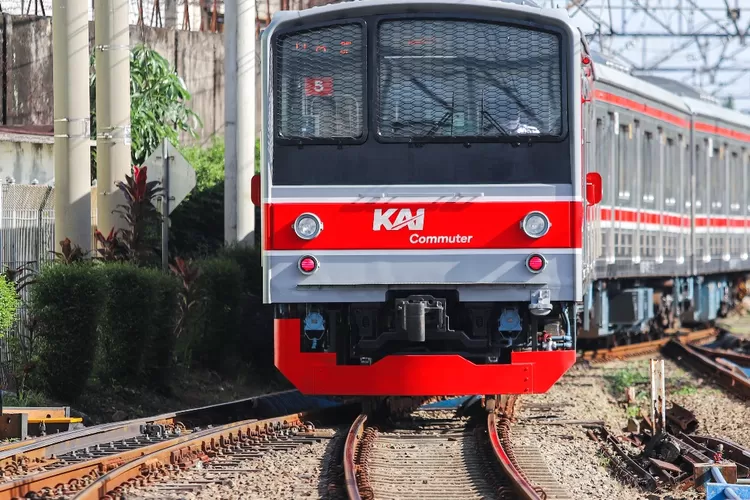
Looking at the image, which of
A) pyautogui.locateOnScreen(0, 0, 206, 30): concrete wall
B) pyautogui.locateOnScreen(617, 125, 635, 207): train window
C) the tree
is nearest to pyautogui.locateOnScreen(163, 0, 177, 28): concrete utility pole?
pyautogui.locateOnScreen(0, 0, 206, 30): concrete wall

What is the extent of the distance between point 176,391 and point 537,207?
4619 millimetres

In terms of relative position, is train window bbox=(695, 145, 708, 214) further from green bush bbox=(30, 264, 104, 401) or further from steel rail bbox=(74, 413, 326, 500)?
green bush bbox=(30, 264, 104, 401)

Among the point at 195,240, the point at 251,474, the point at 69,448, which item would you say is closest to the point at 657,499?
the point at 251,474

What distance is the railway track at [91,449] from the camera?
7.13 metres

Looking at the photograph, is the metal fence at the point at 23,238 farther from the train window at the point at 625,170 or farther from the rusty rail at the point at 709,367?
the rusty rail at the point at 709,367

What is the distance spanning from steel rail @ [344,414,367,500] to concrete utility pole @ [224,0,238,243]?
19.9ft

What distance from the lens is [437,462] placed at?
351 inches

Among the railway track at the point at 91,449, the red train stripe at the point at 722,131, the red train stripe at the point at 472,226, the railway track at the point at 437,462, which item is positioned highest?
the red train stripe at the point at 722,131

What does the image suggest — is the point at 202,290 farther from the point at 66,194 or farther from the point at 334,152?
the point at 334,152

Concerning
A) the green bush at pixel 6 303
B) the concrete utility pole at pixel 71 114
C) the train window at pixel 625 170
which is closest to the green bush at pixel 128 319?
the green bush at pixel 6 303

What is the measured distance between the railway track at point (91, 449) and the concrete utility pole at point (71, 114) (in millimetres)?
2941

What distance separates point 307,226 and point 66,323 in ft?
7.73

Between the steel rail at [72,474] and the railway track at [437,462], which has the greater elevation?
the steel rail at [72,474]

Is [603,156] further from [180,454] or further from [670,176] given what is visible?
[180,454]
